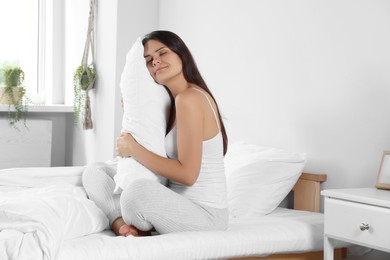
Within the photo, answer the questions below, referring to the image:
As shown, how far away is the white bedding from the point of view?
1.80 m

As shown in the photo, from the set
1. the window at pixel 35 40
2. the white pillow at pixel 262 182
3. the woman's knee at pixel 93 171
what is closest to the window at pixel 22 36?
the window at pixel 35 40

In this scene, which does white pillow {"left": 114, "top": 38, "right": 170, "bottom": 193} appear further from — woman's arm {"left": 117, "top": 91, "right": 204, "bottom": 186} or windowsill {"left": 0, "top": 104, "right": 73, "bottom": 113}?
windowsill {"left": 0, "top": 104, "right": 73, "bottom": 113}

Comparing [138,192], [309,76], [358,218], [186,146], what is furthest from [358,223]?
[309,76]

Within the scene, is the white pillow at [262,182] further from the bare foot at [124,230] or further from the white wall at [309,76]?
the bare foot at [124,230]

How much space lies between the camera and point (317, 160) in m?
2.77

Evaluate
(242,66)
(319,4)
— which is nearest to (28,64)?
(242,66)

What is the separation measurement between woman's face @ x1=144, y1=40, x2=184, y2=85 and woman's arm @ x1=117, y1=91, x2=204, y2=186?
0.45 ft

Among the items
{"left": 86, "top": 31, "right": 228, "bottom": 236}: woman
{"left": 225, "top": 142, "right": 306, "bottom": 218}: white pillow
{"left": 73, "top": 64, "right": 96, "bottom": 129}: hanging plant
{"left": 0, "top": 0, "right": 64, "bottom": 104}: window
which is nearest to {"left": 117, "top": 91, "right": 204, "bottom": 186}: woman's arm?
{"left": 86, "top": 31, "right": 228, "bottom": 236}: woman

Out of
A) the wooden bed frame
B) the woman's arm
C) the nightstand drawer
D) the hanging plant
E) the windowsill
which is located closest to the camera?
the nightstand drawer

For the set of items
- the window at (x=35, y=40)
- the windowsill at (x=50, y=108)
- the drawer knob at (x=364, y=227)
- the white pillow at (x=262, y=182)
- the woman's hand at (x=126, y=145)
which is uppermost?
the window at (x=35, y=40)

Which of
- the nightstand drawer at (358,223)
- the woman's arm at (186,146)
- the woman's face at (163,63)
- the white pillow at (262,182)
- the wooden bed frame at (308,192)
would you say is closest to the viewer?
the nightstand drawer at (358,223)

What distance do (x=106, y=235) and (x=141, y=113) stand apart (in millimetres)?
413

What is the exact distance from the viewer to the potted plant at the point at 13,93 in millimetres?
4227

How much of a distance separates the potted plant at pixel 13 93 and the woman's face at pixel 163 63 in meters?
2.17
